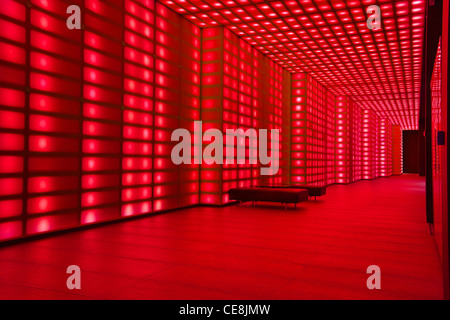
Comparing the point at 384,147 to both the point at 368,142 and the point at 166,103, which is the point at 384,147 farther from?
the point at 166,103

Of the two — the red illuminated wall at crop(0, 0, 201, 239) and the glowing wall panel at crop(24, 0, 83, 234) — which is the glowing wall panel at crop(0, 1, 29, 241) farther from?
the glowing wall panel at crop(24, 0, 83, 234)

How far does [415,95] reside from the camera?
2511cm

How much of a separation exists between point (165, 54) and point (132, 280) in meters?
8.25

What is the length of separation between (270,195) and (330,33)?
6175 millimetres

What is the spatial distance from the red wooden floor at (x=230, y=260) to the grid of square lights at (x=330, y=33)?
249 inches

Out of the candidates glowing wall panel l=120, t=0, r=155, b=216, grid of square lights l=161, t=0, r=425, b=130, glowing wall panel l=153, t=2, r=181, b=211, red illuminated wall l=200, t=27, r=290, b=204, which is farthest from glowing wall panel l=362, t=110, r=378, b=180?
glowing wall panel l=120, t=0, r=155, b=216

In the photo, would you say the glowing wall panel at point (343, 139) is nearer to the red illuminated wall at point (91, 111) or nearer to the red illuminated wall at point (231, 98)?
the red illuminated wall at point (231, 98)

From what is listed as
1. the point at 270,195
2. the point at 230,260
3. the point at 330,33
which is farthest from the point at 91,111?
the point at 330,33

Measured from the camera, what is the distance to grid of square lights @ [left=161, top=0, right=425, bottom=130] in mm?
11575

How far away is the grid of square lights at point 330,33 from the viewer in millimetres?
11575

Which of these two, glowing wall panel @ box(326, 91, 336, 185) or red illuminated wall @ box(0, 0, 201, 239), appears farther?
glowing wall panel @ box(326, 91, 336, 185)

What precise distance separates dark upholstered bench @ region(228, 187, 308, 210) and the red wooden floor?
2.21 meters

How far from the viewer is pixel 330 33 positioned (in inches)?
542
